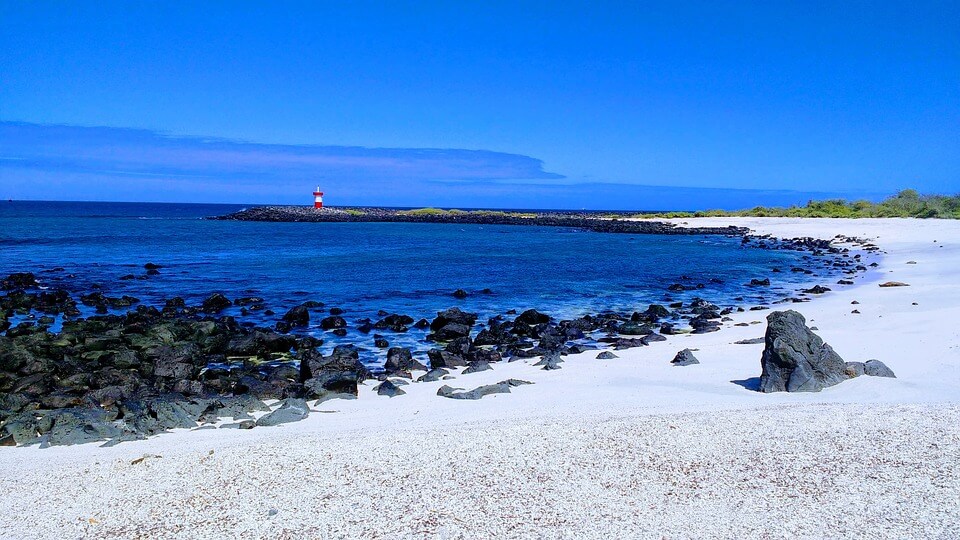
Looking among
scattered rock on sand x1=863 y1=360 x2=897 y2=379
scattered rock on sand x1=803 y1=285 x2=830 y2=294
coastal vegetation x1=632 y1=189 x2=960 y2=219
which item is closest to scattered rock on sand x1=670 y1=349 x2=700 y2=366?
scattered rock on sand x1=863 y1=360 x2=897 y2=379

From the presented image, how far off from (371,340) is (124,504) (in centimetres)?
1020

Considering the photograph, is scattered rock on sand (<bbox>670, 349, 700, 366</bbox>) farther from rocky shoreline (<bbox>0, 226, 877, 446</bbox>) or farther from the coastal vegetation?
the coastal vegetation

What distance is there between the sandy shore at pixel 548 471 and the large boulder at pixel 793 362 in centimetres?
25

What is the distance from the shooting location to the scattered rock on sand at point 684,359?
475 inches

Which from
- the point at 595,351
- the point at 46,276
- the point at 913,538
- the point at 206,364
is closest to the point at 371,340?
the point at 206,364

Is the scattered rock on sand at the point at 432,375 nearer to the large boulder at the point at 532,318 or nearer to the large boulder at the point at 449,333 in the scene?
the large boulder at the point at 449,333

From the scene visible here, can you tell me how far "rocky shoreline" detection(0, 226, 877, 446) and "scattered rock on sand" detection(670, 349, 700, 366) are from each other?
7.44 ft

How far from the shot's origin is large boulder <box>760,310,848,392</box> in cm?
965

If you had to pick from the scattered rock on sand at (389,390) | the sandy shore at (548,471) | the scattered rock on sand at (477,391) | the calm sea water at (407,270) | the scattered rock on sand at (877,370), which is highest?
the scattered rock on sand at (877,370)

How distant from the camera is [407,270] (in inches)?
1282

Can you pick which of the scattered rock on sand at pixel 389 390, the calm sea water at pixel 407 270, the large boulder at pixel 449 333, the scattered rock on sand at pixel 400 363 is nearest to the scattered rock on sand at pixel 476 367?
the scattered rock on sand at pixel 400 363

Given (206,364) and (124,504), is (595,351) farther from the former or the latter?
(124,504)

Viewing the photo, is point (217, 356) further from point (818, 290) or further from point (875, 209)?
point (875, 209)

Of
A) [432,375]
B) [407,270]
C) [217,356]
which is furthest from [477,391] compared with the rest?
[407,270]
